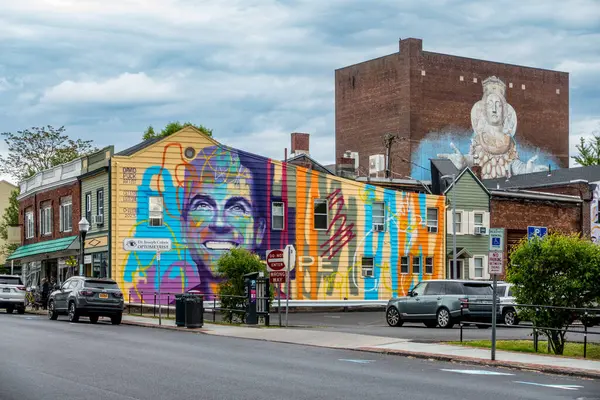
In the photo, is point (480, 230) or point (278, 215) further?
point (480, 230)

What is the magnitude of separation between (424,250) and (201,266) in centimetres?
1338

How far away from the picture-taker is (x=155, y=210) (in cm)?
4638

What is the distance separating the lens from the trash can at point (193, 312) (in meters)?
30.1

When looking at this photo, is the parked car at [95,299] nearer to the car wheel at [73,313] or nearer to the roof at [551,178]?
the car wheel at [73,313]

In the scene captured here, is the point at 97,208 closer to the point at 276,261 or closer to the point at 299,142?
the point at 276,261

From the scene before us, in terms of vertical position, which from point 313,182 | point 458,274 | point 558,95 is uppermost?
point 558,95

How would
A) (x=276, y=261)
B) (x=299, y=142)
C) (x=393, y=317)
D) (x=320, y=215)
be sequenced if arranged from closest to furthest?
1. (x=276, y=261)
2. (x=393, y=317)
3. (x=320, y=215)
4. (x=299, y=142)

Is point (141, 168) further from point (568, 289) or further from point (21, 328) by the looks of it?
point (568, 289)

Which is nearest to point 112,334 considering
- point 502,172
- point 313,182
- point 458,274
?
point 313,182

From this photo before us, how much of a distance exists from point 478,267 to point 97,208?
2281cm

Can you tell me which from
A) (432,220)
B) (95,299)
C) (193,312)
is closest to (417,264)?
(432,220)

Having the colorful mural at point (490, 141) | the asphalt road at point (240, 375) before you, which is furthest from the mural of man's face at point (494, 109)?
the asphalt road at point (240, 375)

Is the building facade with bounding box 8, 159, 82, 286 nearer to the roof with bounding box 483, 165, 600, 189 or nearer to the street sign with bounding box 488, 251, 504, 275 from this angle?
the roof with bounding box 483, 165, 600, 189

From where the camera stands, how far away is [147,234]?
4600 centimetres
